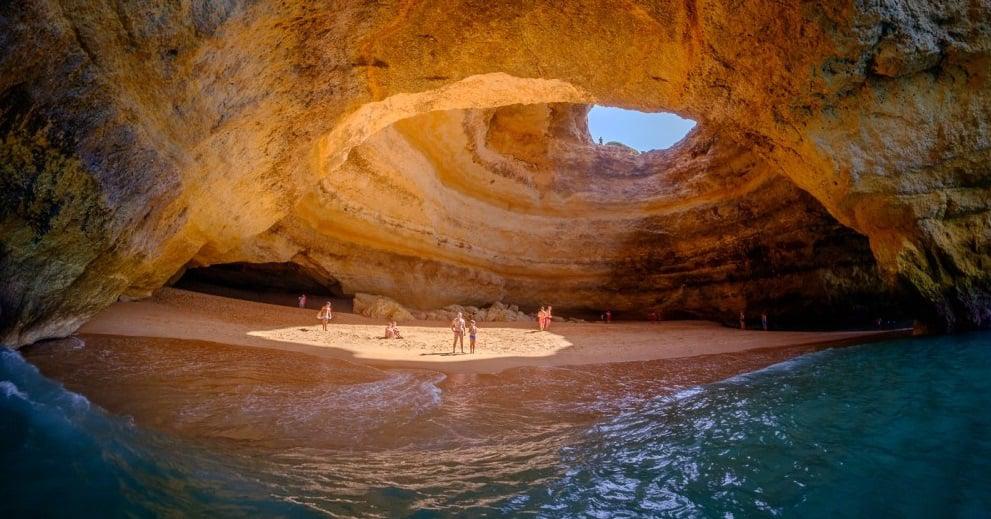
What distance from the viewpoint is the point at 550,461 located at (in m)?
3.88

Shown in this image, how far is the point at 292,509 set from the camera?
2.82m

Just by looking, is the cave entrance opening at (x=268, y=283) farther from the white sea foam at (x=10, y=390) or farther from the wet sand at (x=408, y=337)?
the white sea foam at (x=10, y=390)

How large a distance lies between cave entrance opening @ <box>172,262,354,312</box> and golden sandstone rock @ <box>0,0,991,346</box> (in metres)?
1.51

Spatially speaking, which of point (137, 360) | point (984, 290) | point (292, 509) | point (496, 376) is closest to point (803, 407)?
point (496, 376)

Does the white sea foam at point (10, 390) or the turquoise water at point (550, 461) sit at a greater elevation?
the white sea foam at point (10, 390)

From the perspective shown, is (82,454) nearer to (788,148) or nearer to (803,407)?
(803,407)

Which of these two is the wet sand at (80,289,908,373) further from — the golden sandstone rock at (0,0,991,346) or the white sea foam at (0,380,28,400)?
the white sea foam at (0,380,28,400)

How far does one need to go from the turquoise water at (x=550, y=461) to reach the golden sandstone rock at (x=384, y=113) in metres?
2.28

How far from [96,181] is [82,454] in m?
3.70

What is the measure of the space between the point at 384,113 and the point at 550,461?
761cm

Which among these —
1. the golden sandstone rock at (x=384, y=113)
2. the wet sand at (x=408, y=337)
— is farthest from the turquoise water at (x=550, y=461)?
the wet sand at (x=408, y=337)

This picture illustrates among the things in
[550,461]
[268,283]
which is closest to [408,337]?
[268,283]

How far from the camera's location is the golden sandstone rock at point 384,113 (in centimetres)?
512

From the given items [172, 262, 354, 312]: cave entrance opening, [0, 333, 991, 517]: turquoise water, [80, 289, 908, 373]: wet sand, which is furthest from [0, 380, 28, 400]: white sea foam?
[172, 262, 354, 312]: cave entrance opening
